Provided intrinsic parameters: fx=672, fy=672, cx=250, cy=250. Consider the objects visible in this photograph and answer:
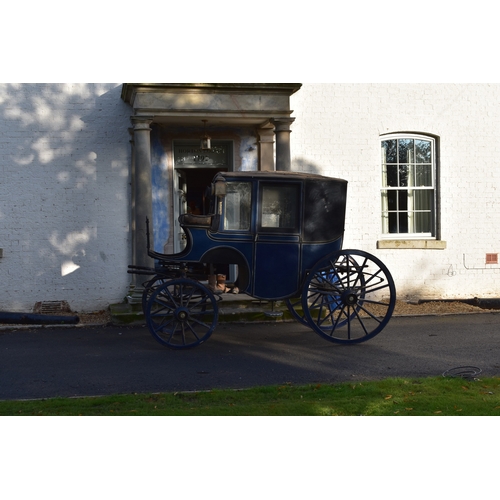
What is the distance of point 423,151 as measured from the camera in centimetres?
1368

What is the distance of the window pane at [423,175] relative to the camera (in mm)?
13719

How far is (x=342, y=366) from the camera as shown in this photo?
7809mm

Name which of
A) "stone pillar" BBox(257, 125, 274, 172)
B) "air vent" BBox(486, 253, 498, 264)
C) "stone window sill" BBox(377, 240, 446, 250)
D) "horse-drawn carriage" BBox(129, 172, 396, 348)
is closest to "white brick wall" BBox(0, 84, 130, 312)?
"stone pillar" BBox(257, 125, 274, 172)

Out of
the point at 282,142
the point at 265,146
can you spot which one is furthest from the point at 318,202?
the point at 265,146

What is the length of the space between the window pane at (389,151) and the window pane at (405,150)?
132 mm

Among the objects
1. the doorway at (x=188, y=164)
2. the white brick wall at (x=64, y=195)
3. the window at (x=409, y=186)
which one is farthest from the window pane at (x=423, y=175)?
the white brick wall at (x=64, y=195)

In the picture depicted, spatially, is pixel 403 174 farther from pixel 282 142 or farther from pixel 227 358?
pixel 227 358

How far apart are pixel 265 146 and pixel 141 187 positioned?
2.72m

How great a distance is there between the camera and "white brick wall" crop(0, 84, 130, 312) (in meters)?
12.3

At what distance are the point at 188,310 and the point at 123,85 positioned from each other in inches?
207

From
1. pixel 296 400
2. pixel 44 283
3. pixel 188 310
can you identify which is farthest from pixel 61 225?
pixel 296 400

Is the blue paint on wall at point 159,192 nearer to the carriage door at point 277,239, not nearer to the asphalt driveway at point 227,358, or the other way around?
the asphalt driveway at point 227,358

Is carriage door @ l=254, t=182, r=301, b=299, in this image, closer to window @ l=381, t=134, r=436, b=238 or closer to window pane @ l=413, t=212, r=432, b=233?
window @ l=381, t=134, r=436, b=238

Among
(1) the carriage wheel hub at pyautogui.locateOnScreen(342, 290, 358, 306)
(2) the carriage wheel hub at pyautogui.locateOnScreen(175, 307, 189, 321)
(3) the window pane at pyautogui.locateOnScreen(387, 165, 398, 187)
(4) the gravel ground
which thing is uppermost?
(3) the window pane at pyautogui.locateOnScreen(387, 165, 398, 187)
